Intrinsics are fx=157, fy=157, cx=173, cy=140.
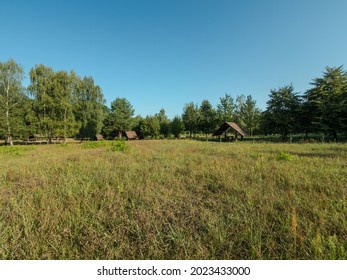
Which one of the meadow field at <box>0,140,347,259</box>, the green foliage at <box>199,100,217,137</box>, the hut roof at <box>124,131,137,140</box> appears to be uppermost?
the green foliage at <box>199,100,217,137</box>

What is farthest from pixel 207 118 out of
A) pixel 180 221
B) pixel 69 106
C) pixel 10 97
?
pixel 180 221

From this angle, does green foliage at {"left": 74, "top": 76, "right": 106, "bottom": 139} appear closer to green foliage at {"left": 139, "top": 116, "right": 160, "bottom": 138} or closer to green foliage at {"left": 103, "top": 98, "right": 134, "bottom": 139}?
green foliage at {"left": 103, "top": 98, "right": 134, "bottom": 139}

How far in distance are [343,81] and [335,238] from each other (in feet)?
130

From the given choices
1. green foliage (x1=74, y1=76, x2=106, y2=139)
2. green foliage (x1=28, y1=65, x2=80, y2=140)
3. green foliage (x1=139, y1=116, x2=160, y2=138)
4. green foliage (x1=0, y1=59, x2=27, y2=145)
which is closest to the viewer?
green foliage (x1=0, y1=59, x2=27, y2=145)

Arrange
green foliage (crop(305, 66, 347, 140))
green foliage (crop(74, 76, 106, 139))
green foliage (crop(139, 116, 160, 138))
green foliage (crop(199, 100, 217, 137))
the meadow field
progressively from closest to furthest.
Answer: the meadow field
green foliage (crop(305, 66, 347, 140))
green foliage (crop(74, 76, 106, 139))
green foliage (crop(199, 100, 217, 137))
green foliage (crop(139, 116, 160, 138))

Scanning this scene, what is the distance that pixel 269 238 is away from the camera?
235 cm

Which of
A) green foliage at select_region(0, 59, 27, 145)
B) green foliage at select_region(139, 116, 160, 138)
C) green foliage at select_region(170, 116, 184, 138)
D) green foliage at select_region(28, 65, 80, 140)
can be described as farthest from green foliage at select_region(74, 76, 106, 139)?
green foliage at select_region(170, 116, 184, 138)

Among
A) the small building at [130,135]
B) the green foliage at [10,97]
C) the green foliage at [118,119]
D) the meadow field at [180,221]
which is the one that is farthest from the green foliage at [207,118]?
the meadow field at [180,221]

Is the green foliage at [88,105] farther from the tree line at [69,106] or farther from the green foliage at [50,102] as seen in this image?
the green foliage at [50,102]

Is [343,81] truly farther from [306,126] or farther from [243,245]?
[243,245]

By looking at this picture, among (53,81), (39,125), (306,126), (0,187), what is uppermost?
(53,81)

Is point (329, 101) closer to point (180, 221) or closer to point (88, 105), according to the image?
point (180, 221)

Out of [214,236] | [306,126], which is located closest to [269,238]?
[214,236]
